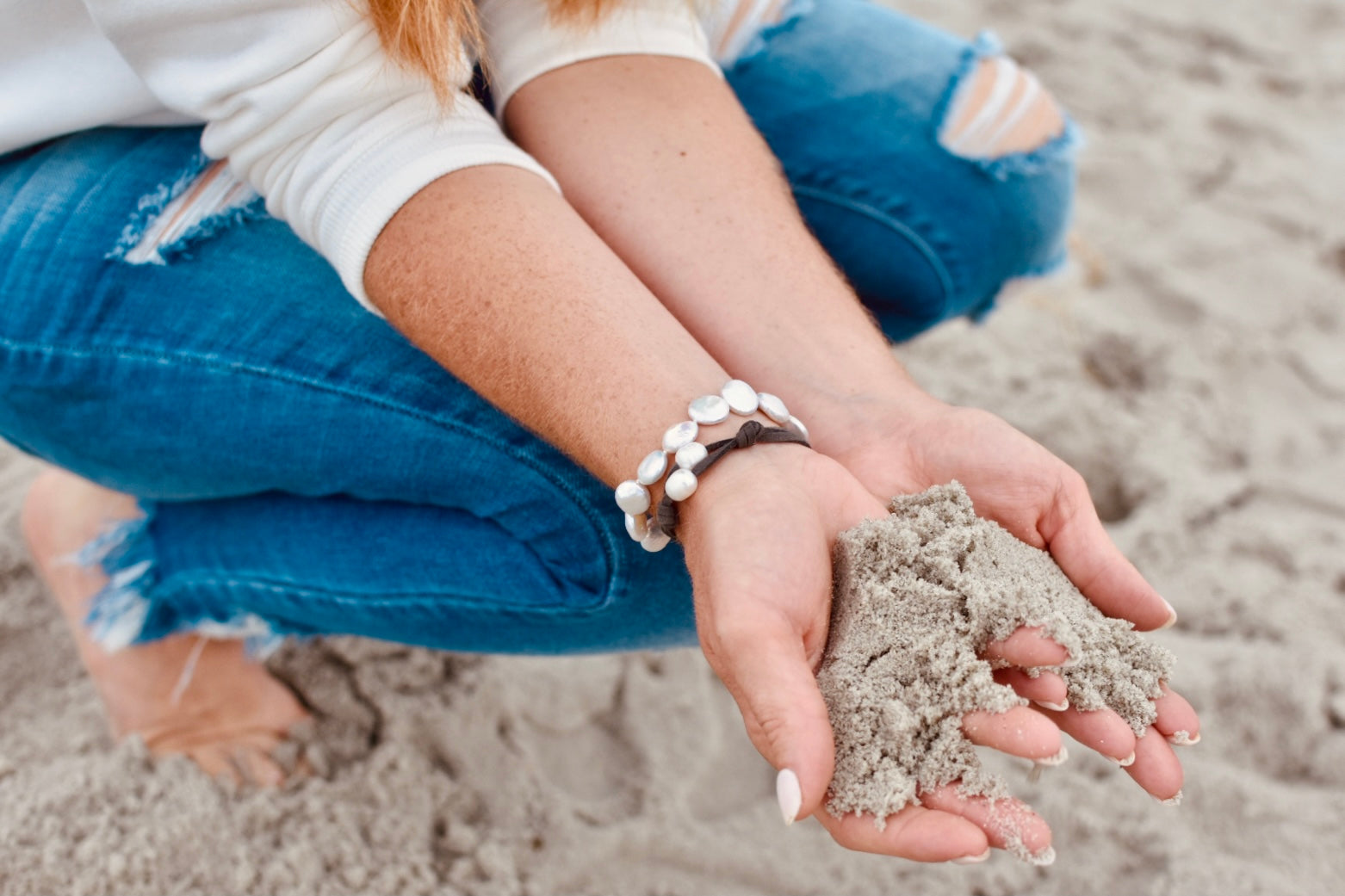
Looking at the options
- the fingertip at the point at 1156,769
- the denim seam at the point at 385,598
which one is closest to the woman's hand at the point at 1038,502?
the fingertip at the point at 1156,769

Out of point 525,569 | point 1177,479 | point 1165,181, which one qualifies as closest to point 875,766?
point 525,569

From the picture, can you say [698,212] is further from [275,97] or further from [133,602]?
[133,602]

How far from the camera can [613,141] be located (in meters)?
1.18

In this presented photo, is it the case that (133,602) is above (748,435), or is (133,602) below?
below

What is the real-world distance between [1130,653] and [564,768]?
2.70 feet

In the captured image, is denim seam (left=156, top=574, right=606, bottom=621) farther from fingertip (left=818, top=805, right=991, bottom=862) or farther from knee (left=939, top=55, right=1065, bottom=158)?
knee (left=939, top=55, right=1065, bottom=158)

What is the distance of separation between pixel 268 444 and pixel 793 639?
2.12 feet

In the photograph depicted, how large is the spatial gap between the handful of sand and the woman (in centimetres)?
3

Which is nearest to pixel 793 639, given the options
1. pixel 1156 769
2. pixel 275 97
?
pixel 1156 769

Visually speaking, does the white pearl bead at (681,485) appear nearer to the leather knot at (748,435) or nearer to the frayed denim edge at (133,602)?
the leather knot at (748,435)

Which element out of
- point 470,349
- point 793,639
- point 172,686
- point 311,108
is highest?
point 311,108

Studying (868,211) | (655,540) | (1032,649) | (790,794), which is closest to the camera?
(790,794)

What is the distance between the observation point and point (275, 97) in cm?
93

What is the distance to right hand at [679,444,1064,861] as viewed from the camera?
0.75 meters
